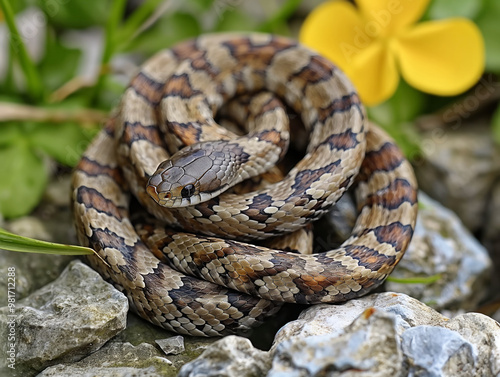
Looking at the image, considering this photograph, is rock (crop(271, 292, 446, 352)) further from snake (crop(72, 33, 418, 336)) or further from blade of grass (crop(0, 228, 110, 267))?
blade of grass (crop(0, 228, 110, 267))

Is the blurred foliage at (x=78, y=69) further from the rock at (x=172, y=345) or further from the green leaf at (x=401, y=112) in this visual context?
the rock at (x=172, y=345)

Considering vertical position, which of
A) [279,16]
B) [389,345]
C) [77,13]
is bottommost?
[389,345]

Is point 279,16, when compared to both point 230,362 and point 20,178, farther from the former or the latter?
point 230,362

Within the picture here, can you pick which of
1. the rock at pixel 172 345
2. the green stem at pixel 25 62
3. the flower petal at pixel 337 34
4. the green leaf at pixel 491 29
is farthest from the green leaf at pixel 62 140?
the green leaf at pixel 491 29

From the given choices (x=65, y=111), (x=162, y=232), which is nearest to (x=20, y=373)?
(x=162, y=232)

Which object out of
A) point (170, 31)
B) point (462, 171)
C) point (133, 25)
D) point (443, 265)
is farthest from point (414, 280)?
point (133, 25)

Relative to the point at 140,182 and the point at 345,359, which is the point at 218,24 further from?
the point at 345,359
